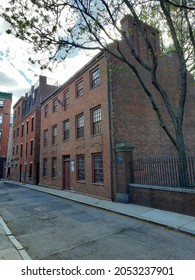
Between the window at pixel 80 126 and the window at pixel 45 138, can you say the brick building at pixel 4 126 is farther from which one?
the window at pixel 80 126

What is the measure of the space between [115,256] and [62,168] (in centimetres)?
1411

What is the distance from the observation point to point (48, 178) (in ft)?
69.5

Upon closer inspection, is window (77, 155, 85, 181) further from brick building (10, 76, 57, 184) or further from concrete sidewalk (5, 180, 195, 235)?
brick building (10, 76, 57, 184)

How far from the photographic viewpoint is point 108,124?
12531 millimetres

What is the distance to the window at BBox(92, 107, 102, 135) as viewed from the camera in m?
13.8

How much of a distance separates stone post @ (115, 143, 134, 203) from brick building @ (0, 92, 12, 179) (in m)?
34.2

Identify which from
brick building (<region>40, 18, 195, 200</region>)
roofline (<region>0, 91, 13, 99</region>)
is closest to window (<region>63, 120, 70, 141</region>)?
brick building (<region>40, 18, 195, 200</region>)

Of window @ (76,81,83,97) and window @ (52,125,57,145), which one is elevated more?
window @ (76,81,83,97)

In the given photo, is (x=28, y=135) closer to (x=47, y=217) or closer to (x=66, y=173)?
(x=66, y=173)

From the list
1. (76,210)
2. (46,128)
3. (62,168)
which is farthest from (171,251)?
(46,128)

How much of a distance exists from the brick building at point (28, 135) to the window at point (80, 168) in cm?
1111

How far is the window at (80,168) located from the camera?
15438 mm

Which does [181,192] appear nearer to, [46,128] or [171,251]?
[171,251]

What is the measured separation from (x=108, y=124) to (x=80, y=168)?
16.8ft
